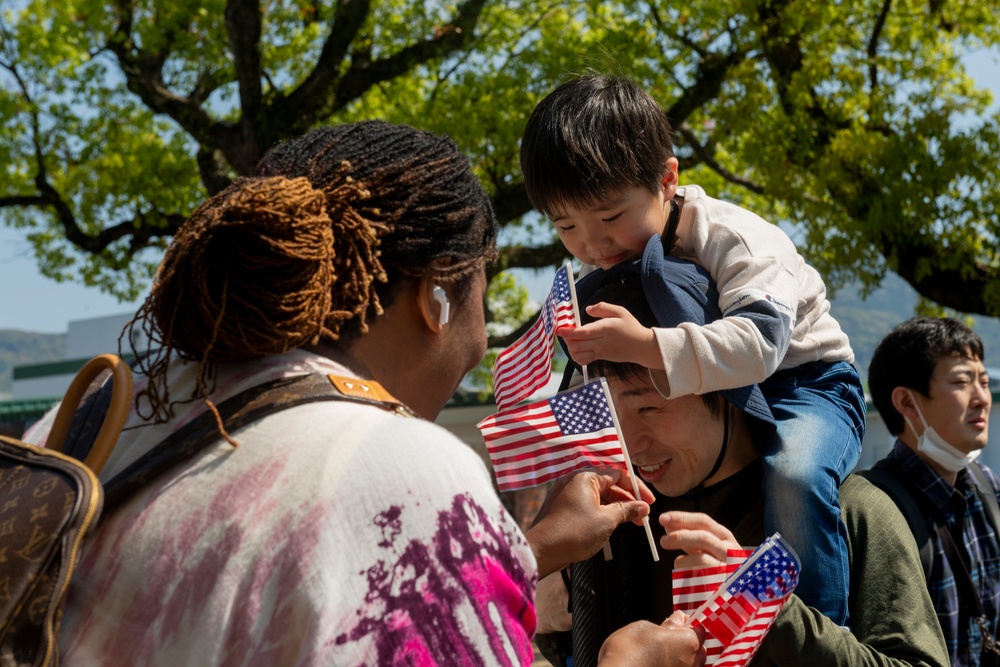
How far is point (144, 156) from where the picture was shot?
566 inches

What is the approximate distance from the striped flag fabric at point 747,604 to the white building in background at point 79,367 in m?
14.7

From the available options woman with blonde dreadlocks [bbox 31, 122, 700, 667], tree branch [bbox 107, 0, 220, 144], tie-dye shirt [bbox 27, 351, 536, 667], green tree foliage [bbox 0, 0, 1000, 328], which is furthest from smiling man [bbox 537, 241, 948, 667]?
tree branch [bbox 107, 0, 220, 144]

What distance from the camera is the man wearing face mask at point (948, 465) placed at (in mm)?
3779

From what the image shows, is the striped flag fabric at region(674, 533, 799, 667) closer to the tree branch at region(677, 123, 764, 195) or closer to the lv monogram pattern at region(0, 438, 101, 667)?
the lv monogram pattern at region(0, 438, 101, 667)

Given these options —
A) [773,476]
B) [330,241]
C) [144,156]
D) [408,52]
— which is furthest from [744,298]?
[144,156]

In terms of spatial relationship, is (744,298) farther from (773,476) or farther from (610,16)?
(610,16)

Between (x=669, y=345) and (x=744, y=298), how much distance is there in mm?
240

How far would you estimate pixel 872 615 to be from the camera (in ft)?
8.12

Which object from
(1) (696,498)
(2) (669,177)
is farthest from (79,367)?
(1) (696,498)

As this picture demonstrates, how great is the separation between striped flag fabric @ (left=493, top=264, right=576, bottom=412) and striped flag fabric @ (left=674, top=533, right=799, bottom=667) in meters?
0.77

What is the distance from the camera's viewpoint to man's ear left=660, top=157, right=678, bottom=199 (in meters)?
2.85

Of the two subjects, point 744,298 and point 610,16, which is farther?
point 610,16

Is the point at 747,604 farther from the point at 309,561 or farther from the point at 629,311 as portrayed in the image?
the point at 309,561

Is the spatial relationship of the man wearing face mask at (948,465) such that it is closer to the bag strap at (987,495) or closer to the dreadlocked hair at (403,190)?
the bag strap at (987,495)
